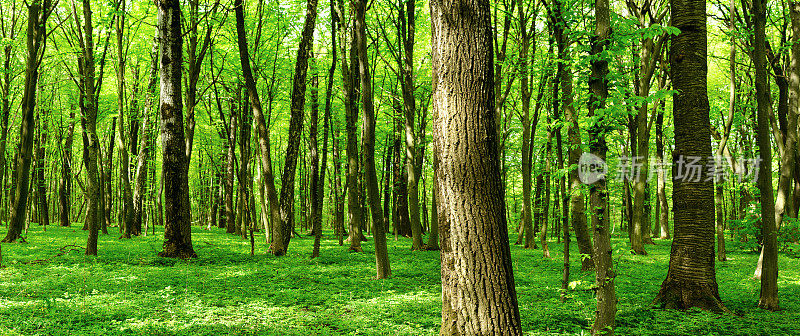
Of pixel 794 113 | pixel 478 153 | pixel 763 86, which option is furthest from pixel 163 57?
pixel 794 113

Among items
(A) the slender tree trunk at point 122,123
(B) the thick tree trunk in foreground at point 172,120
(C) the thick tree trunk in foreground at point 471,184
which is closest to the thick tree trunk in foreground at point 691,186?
(C) the thick tree trunk in foreground at point 471,184

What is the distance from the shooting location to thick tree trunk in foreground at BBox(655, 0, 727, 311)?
19.4ft

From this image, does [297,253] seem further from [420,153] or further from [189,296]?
[420,153]

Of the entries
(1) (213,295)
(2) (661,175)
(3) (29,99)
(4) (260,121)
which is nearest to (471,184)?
(1) (213,295)

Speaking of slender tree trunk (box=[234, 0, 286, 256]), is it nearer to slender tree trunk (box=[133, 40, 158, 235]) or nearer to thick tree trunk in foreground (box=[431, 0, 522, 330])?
slender tree trunk (box=[133, 40, 158, 235])

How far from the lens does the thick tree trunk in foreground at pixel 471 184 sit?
305cm

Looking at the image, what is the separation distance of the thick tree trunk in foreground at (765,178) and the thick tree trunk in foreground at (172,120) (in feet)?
32.6

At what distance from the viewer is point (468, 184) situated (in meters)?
3.05

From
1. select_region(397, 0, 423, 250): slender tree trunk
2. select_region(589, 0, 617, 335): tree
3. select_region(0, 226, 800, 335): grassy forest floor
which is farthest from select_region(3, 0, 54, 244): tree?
select_region(589, 0, 617, 335): tree

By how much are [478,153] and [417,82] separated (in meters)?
15.9

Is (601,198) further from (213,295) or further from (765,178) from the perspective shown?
(213,295)

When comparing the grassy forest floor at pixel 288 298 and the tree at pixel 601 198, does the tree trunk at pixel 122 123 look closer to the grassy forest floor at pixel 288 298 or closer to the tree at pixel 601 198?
the grassy forest floor at pixel 288 298

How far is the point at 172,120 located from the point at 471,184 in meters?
8.15

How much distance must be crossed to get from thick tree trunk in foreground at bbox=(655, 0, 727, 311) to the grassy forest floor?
0.38 m
